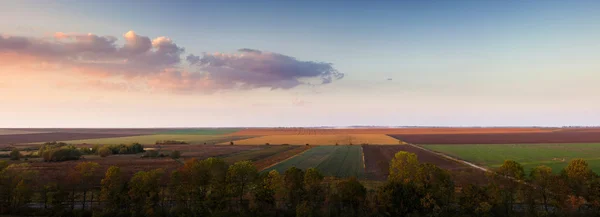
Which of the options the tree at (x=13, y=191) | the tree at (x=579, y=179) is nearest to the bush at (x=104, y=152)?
the tree at (x=13, y=191)

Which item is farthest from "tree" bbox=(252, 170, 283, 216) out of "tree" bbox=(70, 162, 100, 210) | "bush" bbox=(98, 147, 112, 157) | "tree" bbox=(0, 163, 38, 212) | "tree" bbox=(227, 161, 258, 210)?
"bush" bbox=(98, 147, 112, 157)

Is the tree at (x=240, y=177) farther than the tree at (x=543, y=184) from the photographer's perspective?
Yes

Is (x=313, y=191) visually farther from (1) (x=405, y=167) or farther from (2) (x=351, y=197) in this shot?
(1) (x=405, y=167)

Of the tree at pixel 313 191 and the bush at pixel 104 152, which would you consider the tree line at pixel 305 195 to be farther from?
the bush at pixel 104 152

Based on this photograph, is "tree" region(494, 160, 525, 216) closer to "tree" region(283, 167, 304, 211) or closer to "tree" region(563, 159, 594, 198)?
"tree" region(563, 159, 594, 198)

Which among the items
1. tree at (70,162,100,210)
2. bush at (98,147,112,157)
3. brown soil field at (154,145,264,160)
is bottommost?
brown soil field at (154,145,264,160)

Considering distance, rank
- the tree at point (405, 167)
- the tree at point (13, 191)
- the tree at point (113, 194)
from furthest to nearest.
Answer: the tree at point (405, 167) → the tree at point (13, 191) → the tree at point (113, 194)

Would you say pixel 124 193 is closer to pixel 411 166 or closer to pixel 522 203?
pixel 411 166
